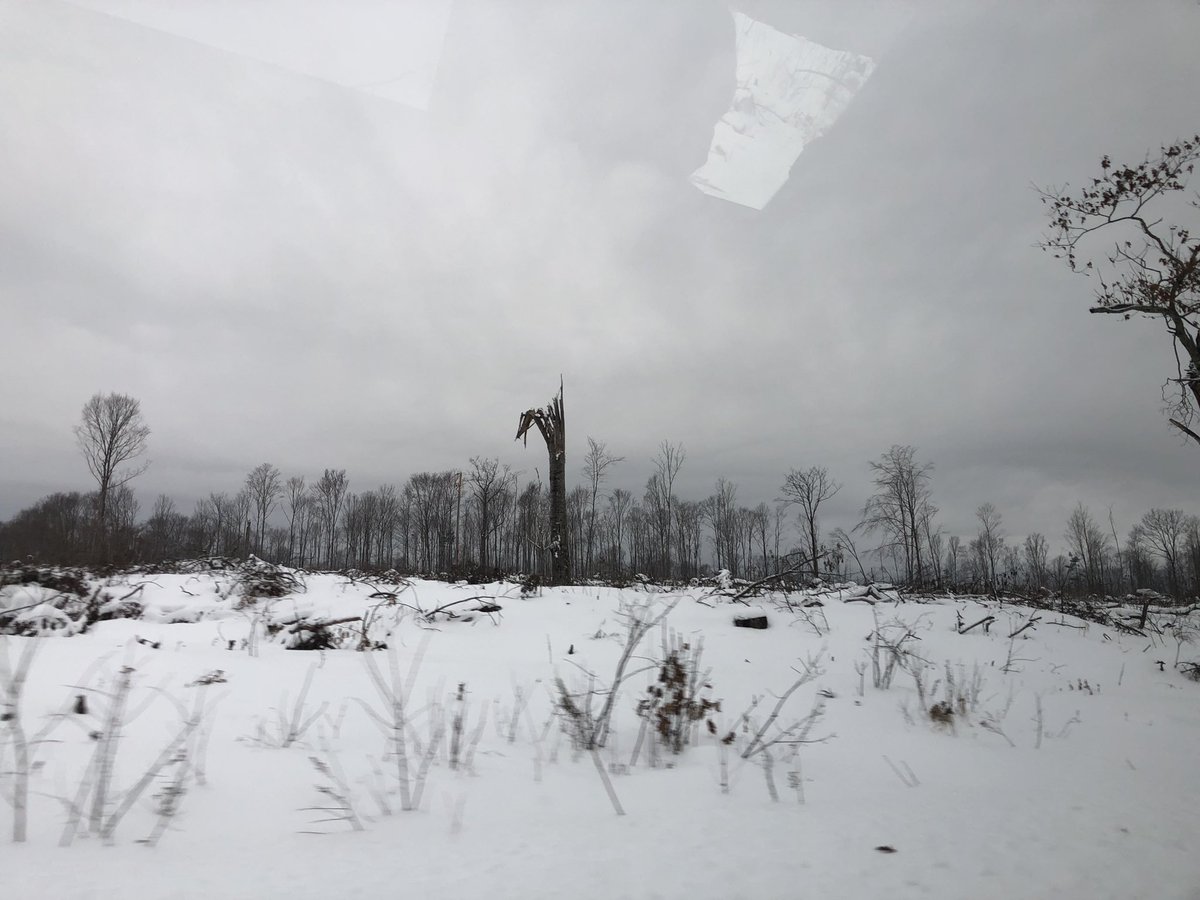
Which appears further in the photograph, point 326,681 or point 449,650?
point 449,650

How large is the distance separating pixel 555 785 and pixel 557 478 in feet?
32.6

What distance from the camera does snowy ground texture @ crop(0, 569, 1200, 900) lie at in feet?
5.31

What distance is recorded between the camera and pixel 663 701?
3783 mm

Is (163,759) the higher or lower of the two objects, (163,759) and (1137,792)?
the higher

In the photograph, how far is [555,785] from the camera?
256 centimetres

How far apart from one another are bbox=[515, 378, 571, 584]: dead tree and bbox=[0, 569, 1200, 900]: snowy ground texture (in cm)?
653

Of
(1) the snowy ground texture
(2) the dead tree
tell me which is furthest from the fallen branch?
(2) the dead tree

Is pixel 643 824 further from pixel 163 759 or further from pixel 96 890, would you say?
pixel 163 759

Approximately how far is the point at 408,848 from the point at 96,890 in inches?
32.1

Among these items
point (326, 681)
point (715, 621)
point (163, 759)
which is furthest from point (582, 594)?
point (163, 759)

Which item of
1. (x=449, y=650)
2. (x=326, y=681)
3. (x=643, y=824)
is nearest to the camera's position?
(x=643, y=824)

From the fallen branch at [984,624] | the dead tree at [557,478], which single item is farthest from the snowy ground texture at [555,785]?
the dead tree at [557,478]

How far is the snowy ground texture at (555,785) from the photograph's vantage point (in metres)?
1.62

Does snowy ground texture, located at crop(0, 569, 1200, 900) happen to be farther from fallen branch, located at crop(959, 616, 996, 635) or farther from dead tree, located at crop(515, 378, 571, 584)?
dead tree, located at crop(515, 378, 571, 584)
